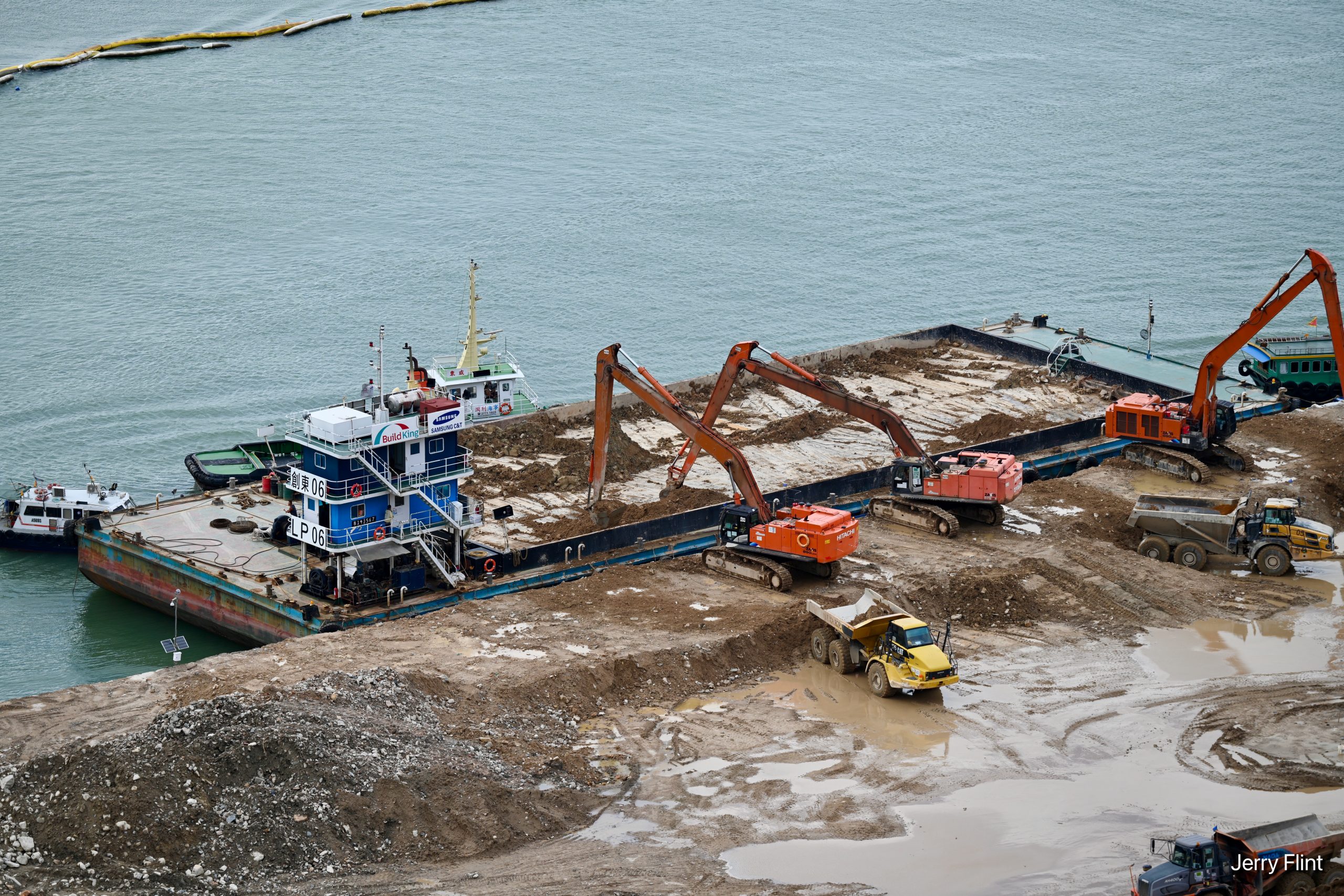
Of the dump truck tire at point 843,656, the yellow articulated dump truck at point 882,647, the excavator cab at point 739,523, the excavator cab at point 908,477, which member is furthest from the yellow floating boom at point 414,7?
the dump truck tire at point 843,656

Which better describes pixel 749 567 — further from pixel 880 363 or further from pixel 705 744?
pixel 880 363

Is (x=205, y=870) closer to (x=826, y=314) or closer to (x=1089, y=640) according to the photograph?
(x=1089, y=640)

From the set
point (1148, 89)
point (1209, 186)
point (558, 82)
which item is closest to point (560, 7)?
point (558, 82)

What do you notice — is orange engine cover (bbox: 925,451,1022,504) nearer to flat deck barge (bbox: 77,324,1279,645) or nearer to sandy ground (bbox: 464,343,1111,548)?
flat deck barge (bbox: 77,324,1279,645)

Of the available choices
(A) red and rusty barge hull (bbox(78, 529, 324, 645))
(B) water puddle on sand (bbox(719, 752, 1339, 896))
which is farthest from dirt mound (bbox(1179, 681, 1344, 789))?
(A) red and rusty barge hull (bbox(78, 529, 324, 645))

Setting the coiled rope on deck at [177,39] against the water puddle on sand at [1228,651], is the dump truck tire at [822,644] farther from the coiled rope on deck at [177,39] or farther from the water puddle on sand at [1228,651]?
the coiled rope on deck at [177,39]

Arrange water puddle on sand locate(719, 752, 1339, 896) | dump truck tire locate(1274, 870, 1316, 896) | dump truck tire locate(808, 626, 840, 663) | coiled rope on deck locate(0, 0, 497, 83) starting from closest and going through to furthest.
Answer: dump truck tire locate(1274, 870, 1316, 896)
water puddle on sand locate(719, 752, 1339, 896)
dump truck tire locate(808, 626, 840, 663)
coiled rope on deck locate(0, 0, 497, 83)

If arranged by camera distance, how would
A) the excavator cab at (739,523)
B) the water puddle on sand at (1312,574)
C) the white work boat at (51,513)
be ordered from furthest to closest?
1. the white work boat at (51,513)
2. the water puddle on sand at (1312,574)
3. the excavator cab at (739,523)
